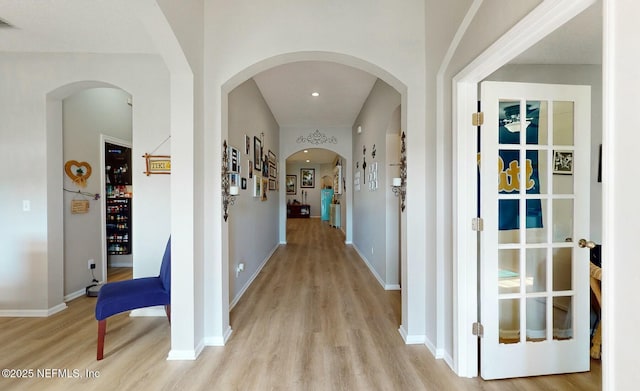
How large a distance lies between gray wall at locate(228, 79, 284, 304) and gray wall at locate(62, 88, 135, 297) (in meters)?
1.99

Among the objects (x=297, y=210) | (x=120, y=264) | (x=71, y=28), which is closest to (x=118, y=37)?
(x=71, y=28)

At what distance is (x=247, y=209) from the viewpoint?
12.7 feet

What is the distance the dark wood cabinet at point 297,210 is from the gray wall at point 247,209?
8.47 meters

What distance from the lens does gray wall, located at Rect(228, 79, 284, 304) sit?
3230 mm

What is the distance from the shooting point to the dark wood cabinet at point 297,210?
1395 cm

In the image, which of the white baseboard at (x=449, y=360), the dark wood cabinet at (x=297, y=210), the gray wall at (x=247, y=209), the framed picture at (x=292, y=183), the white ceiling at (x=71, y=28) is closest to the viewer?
the white baseboard at (x=449, y=360)

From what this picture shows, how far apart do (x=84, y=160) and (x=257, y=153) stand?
221 centimetres

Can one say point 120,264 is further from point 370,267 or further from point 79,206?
point 370,267

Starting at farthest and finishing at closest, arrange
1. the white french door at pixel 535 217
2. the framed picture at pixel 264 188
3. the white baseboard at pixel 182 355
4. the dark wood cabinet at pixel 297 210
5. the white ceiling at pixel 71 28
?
the dark wood cabinet at pixel 297 210 < the framed picture at pixel 264 188 < the white ceiling at pixel 71 28 < the white baseboard at pixel 182 355 < the white french door at pixel 535 217

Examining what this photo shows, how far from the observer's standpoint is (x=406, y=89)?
2438mm

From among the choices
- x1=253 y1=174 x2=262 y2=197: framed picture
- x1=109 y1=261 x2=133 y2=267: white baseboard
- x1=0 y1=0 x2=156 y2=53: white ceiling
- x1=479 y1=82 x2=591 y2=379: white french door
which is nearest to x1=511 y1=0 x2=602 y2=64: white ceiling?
x1=479 y1=82 x2=591 y2=379: white french door

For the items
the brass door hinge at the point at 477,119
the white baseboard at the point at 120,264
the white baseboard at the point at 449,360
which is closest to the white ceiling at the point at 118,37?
the brass door hinge at the point at 477,119

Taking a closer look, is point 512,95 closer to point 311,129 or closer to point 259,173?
point 259,173

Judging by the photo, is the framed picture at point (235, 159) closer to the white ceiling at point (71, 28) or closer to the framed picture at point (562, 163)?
the white ceiling at point (71, 28)
